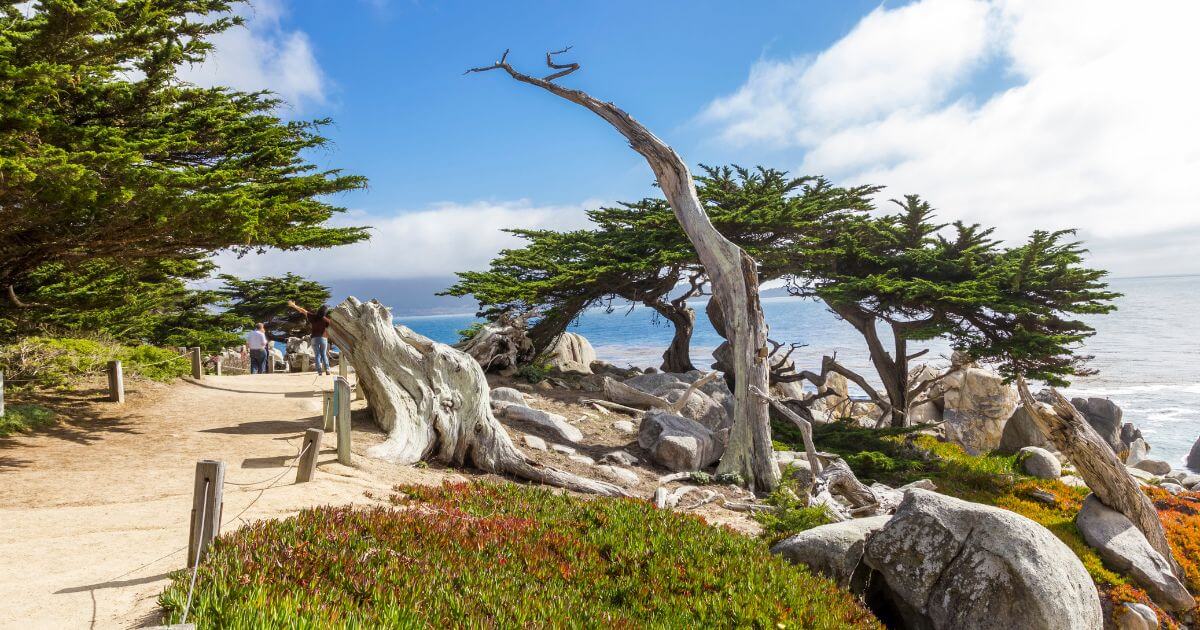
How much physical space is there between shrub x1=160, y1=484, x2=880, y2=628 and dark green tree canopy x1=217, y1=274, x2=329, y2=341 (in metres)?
24.8

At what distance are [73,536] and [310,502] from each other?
72.5 inches

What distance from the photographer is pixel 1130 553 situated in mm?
8469

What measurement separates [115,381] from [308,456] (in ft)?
24.4

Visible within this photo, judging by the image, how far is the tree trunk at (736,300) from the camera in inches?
445

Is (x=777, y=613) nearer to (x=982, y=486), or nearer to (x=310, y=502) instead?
(x=310, y=502)

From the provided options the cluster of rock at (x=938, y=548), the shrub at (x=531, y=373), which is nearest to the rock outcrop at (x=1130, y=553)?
the cluster of rock at (x=938, y=548)

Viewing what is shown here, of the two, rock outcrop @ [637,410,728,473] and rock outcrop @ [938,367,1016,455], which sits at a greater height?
rock outcrop @ [637,410,728,473]

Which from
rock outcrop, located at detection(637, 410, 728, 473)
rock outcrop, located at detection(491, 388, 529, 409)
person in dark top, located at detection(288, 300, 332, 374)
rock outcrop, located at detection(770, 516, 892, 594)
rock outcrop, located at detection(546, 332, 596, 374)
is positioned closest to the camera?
rock outcrop, located at detection(770, 516, 892, 594)

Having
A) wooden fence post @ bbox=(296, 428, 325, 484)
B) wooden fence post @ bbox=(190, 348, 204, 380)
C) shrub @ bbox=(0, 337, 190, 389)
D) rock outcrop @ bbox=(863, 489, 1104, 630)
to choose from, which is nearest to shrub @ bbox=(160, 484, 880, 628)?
rock outcrop @ bbox=(863, 489, 1104, 630)

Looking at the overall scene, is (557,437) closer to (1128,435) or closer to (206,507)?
(206,507)

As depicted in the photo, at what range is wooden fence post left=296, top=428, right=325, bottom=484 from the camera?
22.4 ft

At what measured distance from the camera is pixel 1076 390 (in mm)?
38000


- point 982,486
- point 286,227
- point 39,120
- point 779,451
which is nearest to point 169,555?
point 39,120

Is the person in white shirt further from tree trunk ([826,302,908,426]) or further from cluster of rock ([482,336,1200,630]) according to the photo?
tree trunk ([826,302,908,426])
